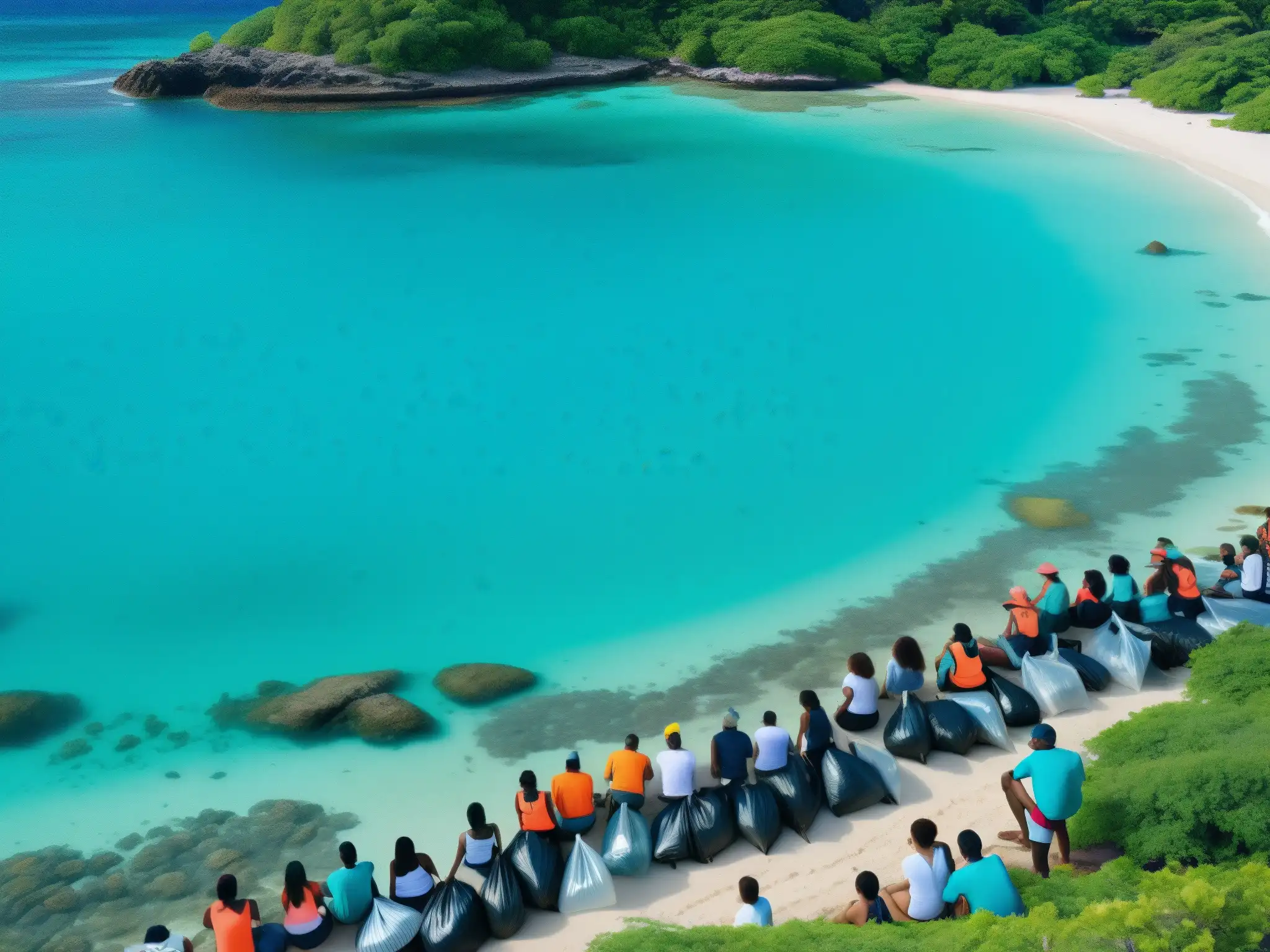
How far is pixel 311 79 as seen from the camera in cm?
4628

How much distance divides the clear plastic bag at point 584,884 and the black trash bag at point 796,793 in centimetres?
154

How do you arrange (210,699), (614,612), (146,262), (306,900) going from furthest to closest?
(146,262) < (614,612) < (210,699) < (306,900)

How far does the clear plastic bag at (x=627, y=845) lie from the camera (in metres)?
8.64

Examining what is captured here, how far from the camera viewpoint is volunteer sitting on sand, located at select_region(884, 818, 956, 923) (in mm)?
7555

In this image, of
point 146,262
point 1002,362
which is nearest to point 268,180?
point 146,262

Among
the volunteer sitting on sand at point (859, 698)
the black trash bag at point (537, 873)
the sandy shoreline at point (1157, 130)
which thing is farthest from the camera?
the sandy shoreline at point (1157, 130)

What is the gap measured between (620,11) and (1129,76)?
22.6 meters

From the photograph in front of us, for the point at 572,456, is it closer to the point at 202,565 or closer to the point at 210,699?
the point at 202,565

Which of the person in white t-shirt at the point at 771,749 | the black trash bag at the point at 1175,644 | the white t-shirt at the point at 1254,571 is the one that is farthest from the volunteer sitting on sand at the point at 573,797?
the white t-shirt at the point at 1254,571

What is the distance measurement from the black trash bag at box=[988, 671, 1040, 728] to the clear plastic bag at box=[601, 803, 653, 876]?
11.6 ft

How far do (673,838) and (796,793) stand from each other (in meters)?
1.06

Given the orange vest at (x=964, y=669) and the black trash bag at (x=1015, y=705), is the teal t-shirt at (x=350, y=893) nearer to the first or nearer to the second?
the orange vest at (x=964, y=669)

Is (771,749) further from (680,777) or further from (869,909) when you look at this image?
(869,909)

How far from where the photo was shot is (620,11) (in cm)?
5244
